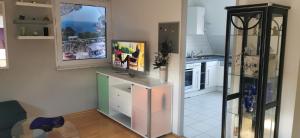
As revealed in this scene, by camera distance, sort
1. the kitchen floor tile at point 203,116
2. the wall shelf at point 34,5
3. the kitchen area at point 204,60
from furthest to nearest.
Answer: the kitchen area at point 204,60 → the kitchen floor tile at point 203,116 → the wall shelf at point 34,5

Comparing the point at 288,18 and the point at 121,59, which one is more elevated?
the point at 288,18

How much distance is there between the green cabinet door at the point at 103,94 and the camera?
3813 millimetres

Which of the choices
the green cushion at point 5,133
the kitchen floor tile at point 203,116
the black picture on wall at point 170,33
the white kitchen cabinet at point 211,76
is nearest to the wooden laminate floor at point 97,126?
the kitchen floor tile at point 203,116

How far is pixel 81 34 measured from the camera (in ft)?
13.2

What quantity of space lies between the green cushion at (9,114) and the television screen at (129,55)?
1.59m

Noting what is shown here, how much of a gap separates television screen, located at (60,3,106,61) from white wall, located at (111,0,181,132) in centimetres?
27

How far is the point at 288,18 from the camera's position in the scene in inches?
78.1

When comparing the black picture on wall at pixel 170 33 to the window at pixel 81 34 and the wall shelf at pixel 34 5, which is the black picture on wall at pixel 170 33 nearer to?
the window at pixel 81 34

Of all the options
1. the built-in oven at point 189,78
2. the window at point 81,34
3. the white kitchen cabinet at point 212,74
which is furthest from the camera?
the white kitchen cabinet at point 212,74

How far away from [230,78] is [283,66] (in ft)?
1.57

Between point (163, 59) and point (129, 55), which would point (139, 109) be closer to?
point (163, 59)

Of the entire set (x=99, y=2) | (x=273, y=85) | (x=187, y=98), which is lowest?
(x=187, y=98)

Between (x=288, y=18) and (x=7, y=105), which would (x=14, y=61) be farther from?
(x=288, y=18)

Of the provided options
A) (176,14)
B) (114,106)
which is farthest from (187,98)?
(176,14)
